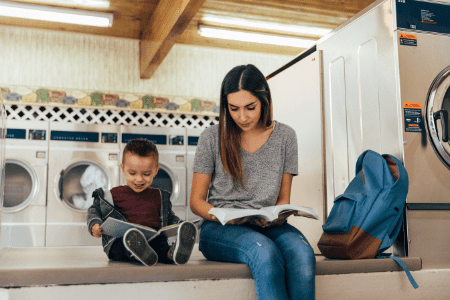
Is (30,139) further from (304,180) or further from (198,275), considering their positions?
(198,275)

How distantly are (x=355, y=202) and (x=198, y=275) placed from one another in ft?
2.29

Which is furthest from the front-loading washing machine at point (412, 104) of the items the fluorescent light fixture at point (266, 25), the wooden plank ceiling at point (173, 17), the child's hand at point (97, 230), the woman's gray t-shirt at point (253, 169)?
the fluorescent light fixture at point (266, 25)

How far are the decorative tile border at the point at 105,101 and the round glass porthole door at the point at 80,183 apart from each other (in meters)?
0.75

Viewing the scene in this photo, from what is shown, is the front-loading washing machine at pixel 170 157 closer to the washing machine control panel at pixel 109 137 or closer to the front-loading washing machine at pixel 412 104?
the washing machine control panel at pixel 109 137

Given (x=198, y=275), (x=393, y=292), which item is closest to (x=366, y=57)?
(x=393, y=292)

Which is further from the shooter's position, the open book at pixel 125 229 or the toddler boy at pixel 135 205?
the toddler boy at pixel 135 205

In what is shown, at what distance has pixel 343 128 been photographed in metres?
2.29

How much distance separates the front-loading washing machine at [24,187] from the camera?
395 cm

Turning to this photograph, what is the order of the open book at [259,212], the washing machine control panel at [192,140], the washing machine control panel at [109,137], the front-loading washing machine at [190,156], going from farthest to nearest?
the washing machine control panel at [192,140] < the front-loading washing machine at [190,156] < the washing machine control panel at [109,137] < the open book at [259,212]

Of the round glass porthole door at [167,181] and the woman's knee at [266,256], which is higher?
the round glass porthole door at [167,181]

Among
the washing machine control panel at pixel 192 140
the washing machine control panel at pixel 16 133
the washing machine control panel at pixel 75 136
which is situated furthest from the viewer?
the washing machine control panel at pixel 192 140

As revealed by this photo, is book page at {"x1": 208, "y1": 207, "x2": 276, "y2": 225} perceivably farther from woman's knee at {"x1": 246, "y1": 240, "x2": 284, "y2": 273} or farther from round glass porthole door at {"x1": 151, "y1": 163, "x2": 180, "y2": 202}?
round glass porthole door at {"x1": 151, "y1": 163, "x2": 180, "y2": 202}

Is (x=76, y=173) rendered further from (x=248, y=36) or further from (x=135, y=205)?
(x=135, y=205)

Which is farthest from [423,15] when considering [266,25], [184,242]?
[266,25]
